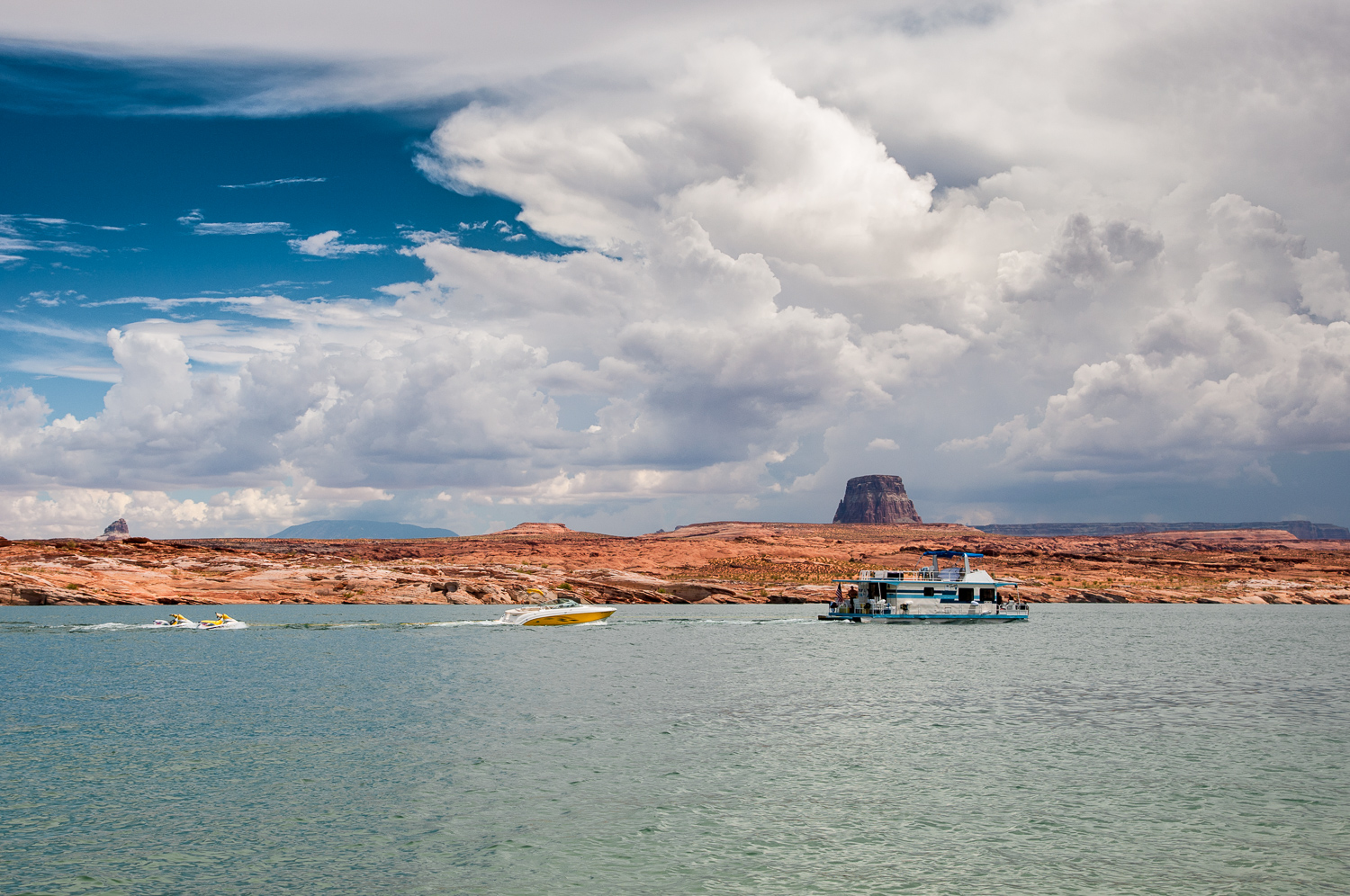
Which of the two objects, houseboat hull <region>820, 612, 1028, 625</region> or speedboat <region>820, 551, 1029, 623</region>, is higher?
speedboat <region>820, 551, 1029, 623</region>

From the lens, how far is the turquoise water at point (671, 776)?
70.5 ft

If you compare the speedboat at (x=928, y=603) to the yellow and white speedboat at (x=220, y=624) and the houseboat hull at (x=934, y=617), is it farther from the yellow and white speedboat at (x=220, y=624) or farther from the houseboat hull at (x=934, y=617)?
the yellow and white speedboat at (x=220, y=624)

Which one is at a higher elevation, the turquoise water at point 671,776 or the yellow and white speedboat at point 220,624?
the turquoise water at point 671,776

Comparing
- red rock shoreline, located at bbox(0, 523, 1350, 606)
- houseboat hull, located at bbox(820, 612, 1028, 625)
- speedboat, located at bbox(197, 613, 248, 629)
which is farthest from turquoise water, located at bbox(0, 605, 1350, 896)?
red rock shoreline, located at bbox(0, 523, 1350, 606)

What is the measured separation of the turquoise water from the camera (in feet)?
70.5

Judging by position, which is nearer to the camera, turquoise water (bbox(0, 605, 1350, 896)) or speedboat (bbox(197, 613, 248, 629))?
turquoise water (bbox(0, 605, 1350, 896))

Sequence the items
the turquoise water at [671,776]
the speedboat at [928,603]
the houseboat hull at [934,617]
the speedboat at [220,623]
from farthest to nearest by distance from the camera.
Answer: the speedboat at [928,603] → the houseboat hull at [934,617] → the speedboat at [220,623] → the turquoise water at [671,776]

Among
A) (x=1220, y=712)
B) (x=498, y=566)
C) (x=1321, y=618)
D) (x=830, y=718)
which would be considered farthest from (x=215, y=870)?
(x=498, y=566)

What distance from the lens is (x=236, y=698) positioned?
4944 cm

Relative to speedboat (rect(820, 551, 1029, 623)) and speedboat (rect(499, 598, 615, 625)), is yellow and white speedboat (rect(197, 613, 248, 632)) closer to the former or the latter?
speedboat (rect(499, 598, 615, 625))

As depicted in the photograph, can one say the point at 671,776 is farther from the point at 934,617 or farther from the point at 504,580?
the point at 504,580

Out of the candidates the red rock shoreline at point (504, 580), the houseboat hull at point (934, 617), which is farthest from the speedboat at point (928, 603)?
the red rock shoreline at point (504, 580)

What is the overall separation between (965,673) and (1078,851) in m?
40.6

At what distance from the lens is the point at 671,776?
3109cm
